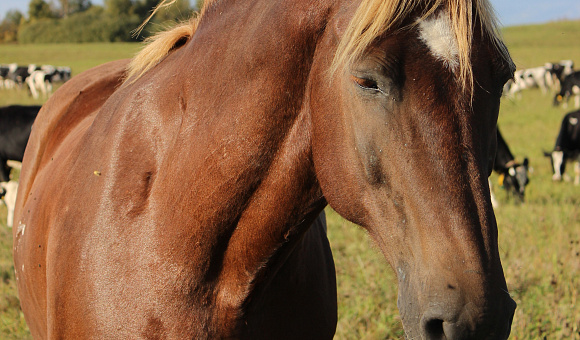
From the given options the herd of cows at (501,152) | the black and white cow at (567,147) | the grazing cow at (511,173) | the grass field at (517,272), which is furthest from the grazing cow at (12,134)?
the black and white cow at (567,147)

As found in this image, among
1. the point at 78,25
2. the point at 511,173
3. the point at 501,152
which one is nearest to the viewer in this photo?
the point at 511,173

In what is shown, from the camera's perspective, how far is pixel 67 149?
2.58 meters

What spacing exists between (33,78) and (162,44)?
28182 mm

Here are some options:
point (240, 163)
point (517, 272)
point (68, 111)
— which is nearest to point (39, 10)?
point (68, 111)

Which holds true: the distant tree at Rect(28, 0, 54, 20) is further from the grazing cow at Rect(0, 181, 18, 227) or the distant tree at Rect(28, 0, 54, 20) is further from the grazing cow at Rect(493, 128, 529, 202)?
the grazing cow at Rect(493, 128, 529, 202)

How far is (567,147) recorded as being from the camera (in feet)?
40.2

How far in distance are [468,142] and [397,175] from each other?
193 mm

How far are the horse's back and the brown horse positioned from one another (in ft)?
0.15

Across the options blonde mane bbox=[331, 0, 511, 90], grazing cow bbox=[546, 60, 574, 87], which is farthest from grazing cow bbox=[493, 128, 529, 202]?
grazing cow bbox=[546, 60, 574, 87]

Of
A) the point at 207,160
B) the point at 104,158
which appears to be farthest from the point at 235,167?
the point at 104,158

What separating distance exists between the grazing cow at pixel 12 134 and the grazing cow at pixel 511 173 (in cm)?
772

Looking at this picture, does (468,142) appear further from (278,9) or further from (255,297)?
(255,297)

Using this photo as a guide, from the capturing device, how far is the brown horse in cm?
138

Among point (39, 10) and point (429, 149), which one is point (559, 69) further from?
point (39, 10)
